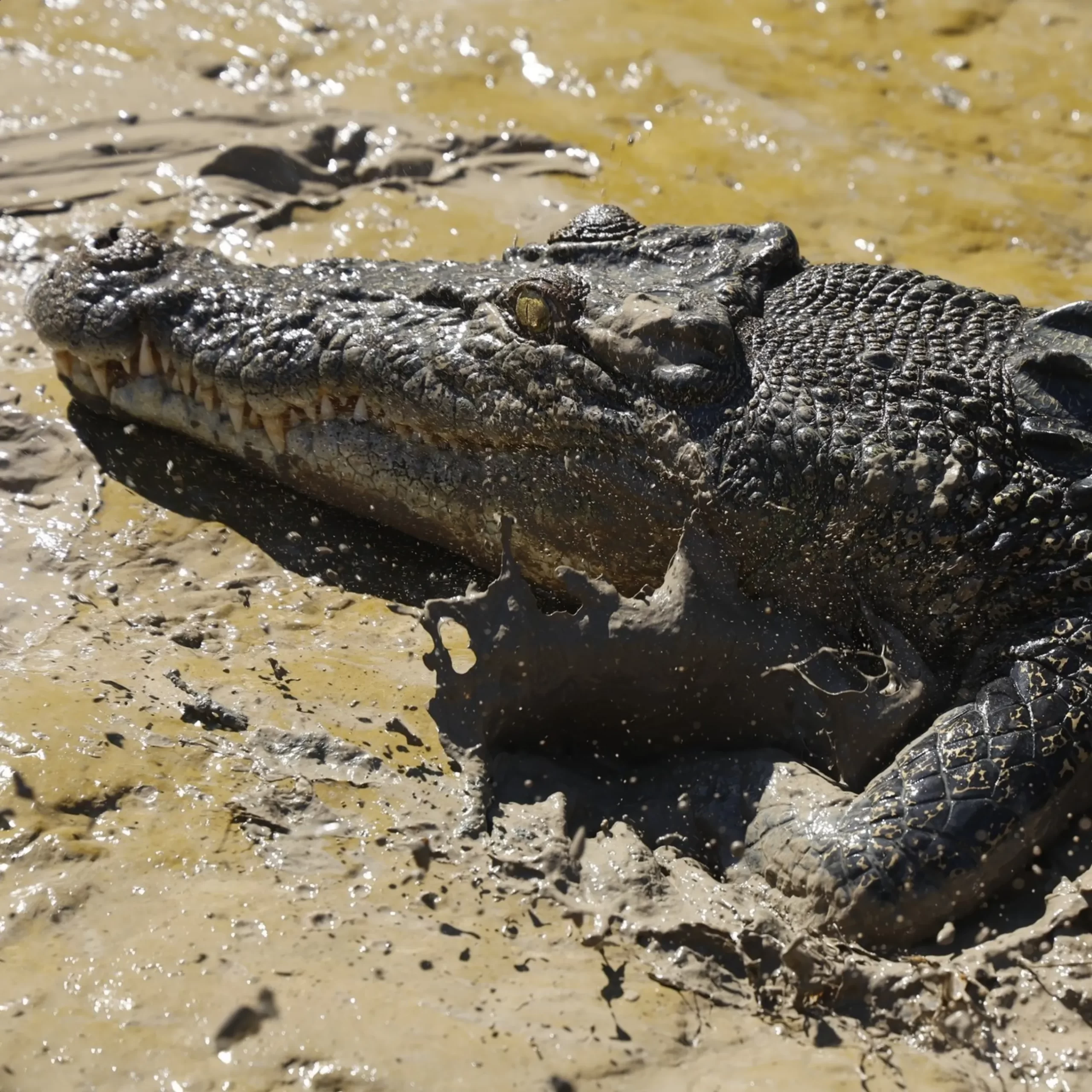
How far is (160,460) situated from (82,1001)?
2.76 meters

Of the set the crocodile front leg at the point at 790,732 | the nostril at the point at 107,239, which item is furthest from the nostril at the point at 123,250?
the crocodile front leg at the point at 790,732

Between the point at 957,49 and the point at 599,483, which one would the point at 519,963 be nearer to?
the point at 599,483

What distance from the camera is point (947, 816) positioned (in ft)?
10.8

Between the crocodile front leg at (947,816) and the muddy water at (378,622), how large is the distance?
0.43 feet

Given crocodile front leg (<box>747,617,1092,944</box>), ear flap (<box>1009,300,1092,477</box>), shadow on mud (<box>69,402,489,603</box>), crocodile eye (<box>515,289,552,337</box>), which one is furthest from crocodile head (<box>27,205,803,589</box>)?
crocodile front leg (<box>747,617,1092,944</box>)

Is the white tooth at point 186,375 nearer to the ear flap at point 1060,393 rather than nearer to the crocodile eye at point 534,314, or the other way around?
the crocodile eye at point 534,314

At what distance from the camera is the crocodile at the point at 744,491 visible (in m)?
3.42

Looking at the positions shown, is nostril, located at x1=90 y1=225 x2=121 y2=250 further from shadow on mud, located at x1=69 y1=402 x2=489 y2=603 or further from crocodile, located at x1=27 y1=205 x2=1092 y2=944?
shadow on mud, located at x1=69 y1=402 x2=489 y2=603

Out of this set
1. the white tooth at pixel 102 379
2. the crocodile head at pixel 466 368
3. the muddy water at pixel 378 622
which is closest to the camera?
the muddy water at pixel 378 622

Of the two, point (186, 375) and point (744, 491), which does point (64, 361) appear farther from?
point (744, 491)

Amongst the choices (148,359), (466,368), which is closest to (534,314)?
(466,368)

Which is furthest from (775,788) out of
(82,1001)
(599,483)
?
(82,1001)

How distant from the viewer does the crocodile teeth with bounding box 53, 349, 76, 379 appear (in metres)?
4.99

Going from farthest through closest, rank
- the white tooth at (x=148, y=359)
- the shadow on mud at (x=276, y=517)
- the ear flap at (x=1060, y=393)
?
the white tooth at (x=148, y=359), the shadow on mud at (x=276, y=517), the ear flap at (x=1060, y=393)
